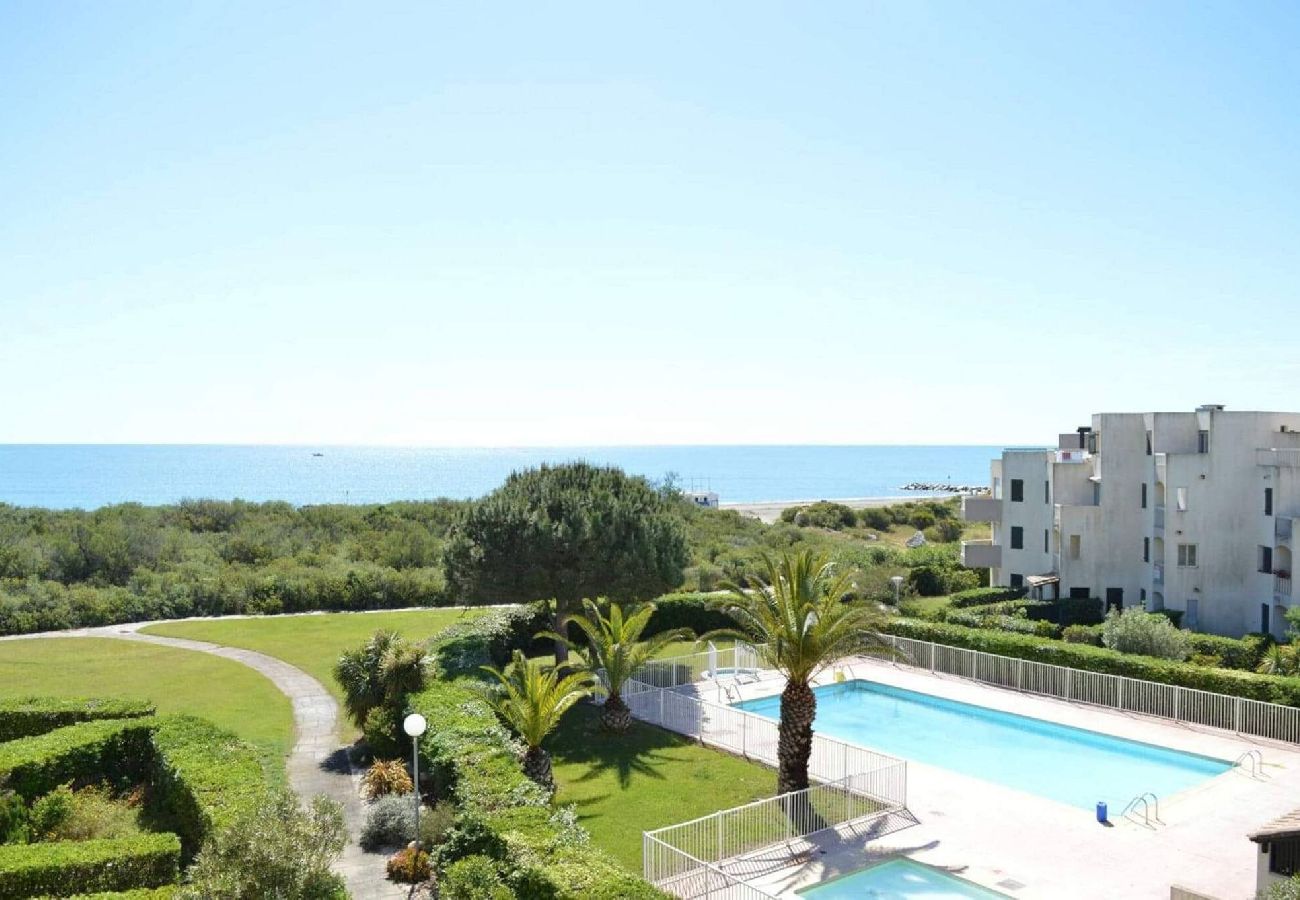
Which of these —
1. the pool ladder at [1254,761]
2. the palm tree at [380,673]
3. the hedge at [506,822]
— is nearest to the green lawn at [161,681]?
the palm tree at [380,673]

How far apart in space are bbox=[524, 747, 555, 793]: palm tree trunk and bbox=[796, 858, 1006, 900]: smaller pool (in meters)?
5.72

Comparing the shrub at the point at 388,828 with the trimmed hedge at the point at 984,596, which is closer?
the shrub at the point at 388,828

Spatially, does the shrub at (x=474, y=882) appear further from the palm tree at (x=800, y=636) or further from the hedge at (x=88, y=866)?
the palm tree at (x=800, y=636)

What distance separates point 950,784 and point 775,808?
18.3 ft

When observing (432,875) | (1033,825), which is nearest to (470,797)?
(432,875)

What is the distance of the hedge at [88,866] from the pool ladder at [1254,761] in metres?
22.0

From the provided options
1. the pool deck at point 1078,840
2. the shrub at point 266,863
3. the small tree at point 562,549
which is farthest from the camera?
the small tree at point 562,549

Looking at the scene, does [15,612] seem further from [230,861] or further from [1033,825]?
[1033,825]

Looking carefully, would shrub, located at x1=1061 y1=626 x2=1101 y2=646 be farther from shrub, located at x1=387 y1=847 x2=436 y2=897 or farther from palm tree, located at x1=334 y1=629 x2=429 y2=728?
shrub, located at x1=387 y1=847 x2=436 y2=897

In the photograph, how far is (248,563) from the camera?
52469 mm

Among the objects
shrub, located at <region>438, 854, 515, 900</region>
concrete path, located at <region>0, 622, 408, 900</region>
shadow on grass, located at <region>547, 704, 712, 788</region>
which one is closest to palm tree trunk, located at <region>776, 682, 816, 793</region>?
shadow on grass, located at <region>547, 704, 712, 788</region>

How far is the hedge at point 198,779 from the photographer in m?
14.9

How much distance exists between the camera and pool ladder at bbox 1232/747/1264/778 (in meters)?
20.4

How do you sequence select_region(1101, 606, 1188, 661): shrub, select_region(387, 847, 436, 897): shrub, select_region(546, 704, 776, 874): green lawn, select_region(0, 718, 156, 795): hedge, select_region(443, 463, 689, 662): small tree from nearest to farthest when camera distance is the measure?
select_region(387, 847, 436, 897): shrub < select_region(546, 704, 776, 874): green lawn < select_region(0, 718, 156, 795): hedge < select_region(1101, 606, 1188, 661): shrub < select_region(443, 463, 689, 662): small tree
